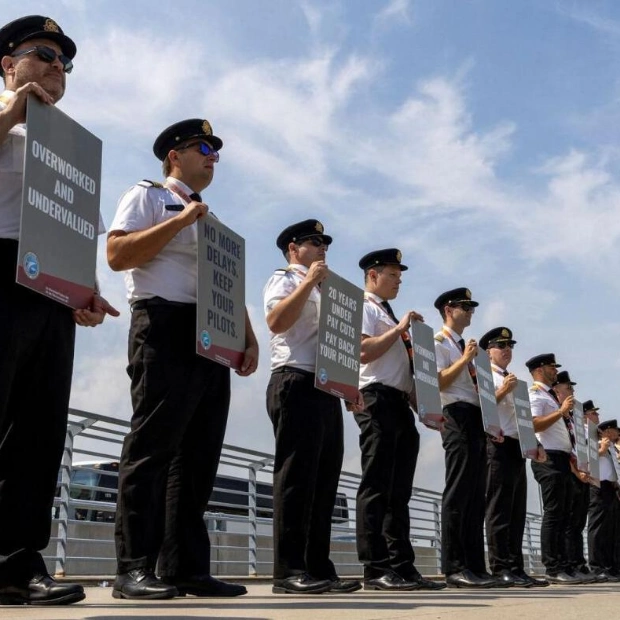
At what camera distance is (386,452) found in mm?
5859

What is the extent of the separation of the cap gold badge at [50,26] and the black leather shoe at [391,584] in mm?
3536

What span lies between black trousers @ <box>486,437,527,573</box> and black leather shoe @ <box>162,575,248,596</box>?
3832 millimetres

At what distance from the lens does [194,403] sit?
13.7 feet

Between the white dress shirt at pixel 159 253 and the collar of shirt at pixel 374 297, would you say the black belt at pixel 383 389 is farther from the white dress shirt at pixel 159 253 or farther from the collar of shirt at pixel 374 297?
the white dress shirt at pixel 159 253

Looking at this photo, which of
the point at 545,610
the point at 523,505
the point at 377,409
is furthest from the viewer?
the point at 523,505

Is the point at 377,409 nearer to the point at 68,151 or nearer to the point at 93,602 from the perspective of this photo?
the point at 93,602

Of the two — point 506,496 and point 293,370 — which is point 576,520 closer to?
point 506,496

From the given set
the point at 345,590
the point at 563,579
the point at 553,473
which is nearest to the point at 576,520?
the point at 563,579

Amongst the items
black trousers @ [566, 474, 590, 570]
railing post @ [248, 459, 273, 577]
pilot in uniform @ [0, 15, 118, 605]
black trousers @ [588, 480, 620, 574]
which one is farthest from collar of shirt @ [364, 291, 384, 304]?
black trousers @ [588, 480, 620, 574]

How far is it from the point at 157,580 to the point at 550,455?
5925 mm

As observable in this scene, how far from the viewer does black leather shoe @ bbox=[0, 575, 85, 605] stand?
3377mm

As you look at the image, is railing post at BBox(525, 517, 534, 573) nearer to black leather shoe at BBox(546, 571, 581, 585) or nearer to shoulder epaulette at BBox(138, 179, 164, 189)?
black leather shoe at BBox(546, 571, 581, 585)

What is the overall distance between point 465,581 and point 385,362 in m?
1.68

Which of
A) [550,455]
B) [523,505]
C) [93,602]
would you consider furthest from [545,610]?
[550,455]
